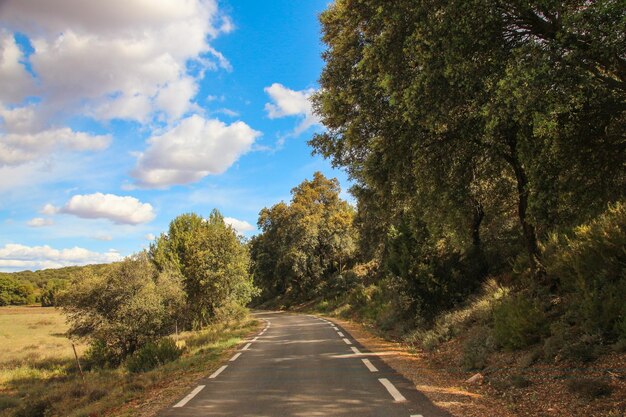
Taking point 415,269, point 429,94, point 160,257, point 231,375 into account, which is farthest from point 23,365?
point 429,94

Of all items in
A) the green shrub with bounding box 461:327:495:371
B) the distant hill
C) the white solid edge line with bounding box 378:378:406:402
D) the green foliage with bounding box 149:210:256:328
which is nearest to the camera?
the white solid edge line with bounding box 378:378:406:402

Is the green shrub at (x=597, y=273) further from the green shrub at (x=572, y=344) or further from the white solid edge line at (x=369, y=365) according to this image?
the white solid edge line at (x=369, y=365)

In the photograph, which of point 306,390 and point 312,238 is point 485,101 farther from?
point 312,238

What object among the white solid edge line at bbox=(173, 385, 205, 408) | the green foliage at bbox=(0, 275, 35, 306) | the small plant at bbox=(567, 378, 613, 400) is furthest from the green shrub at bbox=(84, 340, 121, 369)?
the green foliage at bbox=(0, 275, 35, 306)

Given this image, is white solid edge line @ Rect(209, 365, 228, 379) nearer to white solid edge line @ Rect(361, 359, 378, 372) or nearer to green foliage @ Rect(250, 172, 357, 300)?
white solid edge line @ Rect(361, 359, 378, 372)

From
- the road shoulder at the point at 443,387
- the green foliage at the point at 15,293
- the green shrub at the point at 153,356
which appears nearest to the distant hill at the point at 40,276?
the green foliage at the point at 15,293

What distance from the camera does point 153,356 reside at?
653 inches

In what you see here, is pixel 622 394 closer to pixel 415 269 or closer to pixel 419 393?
pixel 419 393

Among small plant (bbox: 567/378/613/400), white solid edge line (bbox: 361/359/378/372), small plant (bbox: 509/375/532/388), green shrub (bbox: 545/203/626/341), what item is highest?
green shrub (bbox: 545/203/626/341)

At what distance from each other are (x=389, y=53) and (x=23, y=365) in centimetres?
2703

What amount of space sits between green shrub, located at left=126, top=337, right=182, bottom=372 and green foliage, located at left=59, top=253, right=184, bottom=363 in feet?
14.5

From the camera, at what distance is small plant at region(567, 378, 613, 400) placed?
5504 millimetres

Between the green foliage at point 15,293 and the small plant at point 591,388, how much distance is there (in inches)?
5607

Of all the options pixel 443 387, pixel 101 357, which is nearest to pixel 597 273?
pixel 443 387
